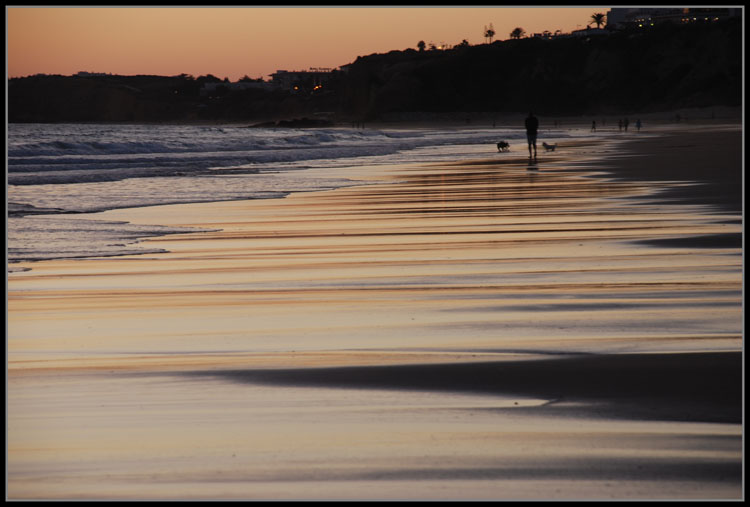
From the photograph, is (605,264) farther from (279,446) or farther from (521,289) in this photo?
(279,446)

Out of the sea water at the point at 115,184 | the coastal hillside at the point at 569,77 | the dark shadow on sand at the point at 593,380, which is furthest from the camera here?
the coastal hillside at the point at 569,77

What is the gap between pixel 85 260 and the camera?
30.6 ft

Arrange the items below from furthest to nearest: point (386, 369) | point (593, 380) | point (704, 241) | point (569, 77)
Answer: point (569, 77), point (704, 241), point (386, 369), point (593, 380)

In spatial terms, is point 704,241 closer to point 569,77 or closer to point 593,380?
point 593,380

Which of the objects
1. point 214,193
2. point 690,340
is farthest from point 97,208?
point 690,340

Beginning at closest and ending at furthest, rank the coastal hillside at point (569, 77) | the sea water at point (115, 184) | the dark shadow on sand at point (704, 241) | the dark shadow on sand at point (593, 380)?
the dark shadow on sand at point (593, 380)
the dark shadow on sand at point (704, 241)
the sea water at point (115, 184)
the coastal hillside at point (569, 77)

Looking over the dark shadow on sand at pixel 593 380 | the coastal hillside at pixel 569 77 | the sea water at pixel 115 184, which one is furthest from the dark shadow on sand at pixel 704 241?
the coastal hillside at pixel 569 77

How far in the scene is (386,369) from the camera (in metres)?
5.16

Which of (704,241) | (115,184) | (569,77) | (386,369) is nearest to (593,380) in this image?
(386,369)

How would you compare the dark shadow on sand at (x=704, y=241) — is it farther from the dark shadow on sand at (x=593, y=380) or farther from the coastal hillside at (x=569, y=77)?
the coastal hillside at (x=569, y=77)

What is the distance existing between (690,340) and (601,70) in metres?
160

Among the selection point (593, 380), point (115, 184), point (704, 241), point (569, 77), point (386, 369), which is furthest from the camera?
point (569, 77)

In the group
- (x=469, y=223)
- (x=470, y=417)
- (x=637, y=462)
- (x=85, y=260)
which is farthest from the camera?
(x=469, y=223)

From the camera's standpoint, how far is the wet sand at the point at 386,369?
367 centimetres
